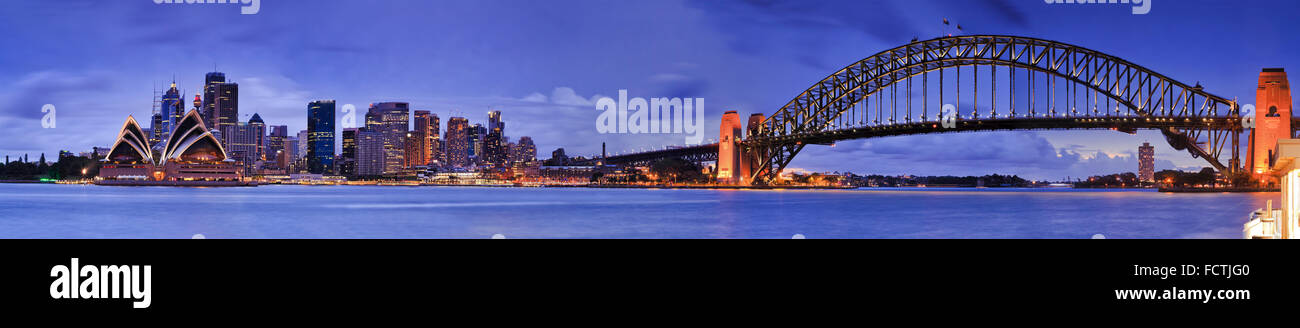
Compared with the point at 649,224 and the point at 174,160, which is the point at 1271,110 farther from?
the point at 174,160

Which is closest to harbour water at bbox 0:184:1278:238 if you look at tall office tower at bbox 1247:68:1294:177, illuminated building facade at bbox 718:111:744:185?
tall office tower at bbox 1247:68:1294:177

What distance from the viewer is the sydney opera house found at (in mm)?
118625

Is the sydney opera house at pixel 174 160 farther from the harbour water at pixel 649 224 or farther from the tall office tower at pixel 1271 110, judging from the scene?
the tall office tower at pixel 1271 110

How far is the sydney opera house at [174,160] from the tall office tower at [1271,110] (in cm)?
11769

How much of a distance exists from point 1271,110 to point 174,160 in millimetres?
125783

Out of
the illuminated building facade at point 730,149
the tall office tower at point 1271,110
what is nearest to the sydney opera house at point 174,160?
the illuminated building facade at point 730,149

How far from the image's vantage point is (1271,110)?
48.7 metres

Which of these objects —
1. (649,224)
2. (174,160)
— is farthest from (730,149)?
(174,160)

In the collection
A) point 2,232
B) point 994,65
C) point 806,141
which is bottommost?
point 2,232

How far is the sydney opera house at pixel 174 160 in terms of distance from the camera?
118625mm
